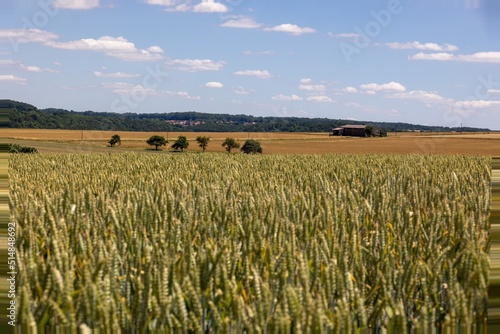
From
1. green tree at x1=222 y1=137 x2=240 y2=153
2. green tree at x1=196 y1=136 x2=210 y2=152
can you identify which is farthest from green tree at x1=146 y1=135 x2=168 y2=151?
green tree at x1=222 y1=137 x2=240 y2=153

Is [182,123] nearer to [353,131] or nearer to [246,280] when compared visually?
[353,131]

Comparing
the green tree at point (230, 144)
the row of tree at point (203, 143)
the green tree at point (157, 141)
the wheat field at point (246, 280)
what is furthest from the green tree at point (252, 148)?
the wheat field at point (246, 280)

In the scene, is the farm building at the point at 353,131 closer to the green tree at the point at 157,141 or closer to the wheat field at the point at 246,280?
the green tree at the point at 157,141

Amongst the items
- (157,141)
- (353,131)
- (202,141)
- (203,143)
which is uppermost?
(353,131)

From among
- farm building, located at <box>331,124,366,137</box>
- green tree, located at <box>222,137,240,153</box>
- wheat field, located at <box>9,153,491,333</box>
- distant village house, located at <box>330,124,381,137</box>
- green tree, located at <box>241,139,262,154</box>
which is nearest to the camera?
wheat field, located at <box>9,153,491,333</box>

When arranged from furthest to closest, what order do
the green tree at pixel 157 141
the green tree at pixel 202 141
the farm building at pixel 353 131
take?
the farm building at pixel 353 131 < the green tree at pixel 157 141 < the green tree at pixel 202 141

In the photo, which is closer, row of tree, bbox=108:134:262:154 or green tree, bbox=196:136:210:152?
row of tree, bbox=108:134:262:154

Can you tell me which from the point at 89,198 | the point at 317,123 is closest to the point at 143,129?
the point at 317,123

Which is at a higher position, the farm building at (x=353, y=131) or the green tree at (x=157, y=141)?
the farm building at (x=353, y=131)

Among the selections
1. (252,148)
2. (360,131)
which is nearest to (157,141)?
(252,148)

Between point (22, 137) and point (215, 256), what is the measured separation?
76812 millimetres

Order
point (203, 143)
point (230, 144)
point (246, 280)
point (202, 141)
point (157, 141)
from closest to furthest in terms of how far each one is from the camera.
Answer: point (246, 280), point (230, 144), point (202, 141), point (203, 143), point (157, 141)

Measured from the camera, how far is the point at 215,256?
106 inches

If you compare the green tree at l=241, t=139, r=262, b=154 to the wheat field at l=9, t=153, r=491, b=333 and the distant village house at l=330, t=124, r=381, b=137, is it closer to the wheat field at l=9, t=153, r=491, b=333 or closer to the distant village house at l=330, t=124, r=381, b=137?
the distant village house at l=330, t=124, r=381, b=137
